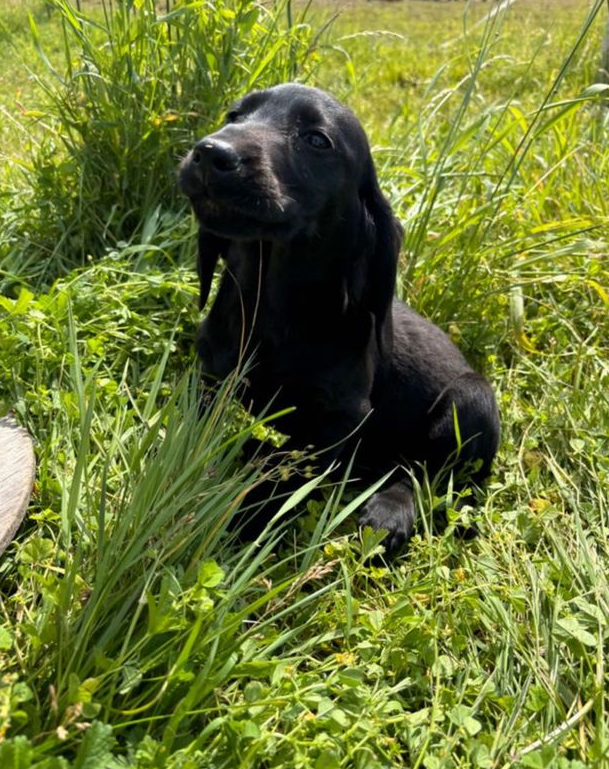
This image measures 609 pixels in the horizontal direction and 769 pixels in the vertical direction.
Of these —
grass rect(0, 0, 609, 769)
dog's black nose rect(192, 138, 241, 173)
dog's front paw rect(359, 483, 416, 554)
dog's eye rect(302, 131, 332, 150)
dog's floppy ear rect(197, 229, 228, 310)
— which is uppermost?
dog's black nose rect(192, 138, 241, 173)

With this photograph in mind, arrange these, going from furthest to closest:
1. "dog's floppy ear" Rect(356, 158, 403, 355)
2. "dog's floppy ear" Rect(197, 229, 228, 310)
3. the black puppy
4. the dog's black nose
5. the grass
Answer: "dog's floppy ear" Rect(197, 229, 228, 310)
"dog's floppy ear" Rect(356, 158, 403, 355)
the black puppy
the dog's black nose
the grass

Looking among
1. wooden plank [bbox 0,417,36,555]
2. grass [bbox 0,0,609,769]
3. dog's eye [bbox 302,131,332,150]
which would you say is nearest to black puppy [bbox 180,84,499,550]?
dog's eye [bbox 302,131,332,150]

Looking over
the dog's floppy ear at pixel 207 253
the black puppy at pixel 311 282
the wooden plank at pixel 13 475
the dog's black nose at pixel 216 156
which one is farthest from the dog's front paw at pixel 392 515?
the dog's black nose at pixel 216 156

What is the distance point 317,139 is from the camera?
2479mm

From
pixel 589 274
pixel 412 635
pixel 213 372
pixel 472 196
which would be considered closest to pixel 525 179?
pixel 472 196

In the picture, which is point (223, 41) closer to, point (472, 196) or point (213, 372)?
point (472, 196)

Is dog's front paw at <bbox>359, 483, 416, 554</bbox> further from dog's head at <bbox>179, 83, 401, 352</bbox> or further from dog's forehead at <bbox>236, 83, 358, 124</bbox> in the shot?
dog's forehead at <bbox>236, 83, 358, 124</bbox>

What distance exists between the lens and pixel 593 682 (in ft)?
6.89

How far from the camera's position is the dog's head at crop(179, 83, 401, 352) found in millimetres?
2201

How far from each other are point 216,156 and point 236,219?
0.57 ft

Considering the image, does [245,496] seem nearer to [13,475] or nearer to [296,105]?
[13,475]

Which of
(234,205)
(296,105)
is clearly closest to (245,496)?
Result: (234,205)

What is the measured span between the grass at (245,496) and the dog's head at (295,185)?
17.4 inches

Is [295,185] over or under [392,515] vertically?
over
